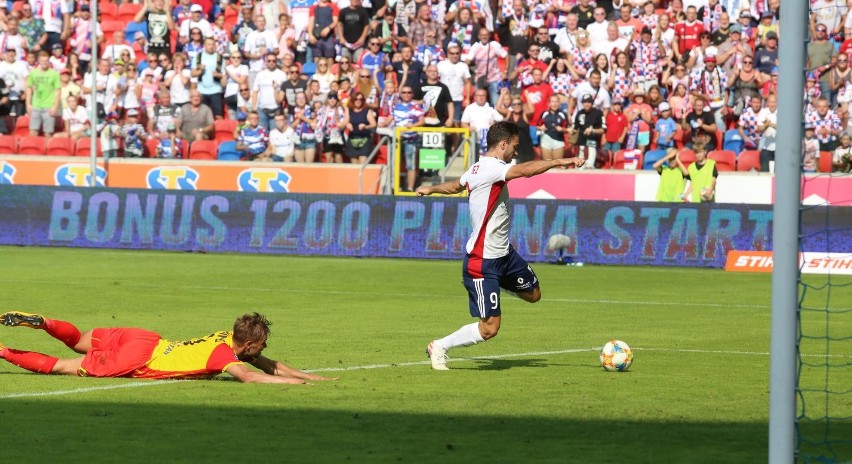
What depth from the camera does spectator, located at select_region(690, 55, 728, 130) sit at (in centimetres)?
3000

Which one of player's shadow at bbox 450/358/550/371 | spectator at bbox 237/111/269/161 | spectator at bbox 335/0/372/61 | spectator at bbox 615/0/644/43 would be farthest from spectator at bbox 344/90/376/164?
player's shadow at bbox 450/358/550/371

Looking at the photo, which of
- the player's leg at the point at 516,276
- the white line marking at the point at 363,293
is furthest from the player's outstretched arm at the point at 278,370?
the white line marking at the point at 363,293

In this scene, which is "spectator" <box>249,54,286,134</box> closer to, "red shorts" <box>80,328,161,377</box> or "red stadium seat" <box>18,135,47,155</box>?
"red stadium seat" <box>18,135,47,155</box>

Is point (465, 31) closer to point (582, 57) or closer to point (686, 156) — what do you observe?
point (582, 57)

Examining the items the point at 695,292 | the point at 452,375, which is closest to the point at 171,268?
the point at 695,292

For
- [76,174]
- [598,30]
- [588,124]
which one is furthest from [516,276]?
[76,174]

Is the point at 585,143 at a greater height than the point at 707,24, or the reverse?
the point at 707,24

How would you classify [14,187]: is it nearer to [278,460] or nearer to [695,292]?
[695,292]

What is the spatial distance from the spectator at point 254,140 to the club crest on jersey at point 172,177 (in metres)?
1.33

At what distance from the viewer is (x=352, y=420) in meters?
9.63

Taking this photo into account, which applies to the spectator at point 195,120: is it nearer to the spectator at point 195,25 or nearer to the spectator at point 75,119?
the spectator at point 195,25

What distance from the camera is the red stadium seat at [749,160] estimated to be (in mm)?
29781

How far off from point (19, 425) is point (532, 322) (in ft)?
29.5

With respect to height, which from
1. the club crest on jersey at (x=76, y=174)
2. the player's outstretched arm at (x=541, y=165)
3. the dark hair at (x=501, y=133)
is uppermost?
the dark hair at (x=501, y=133)
